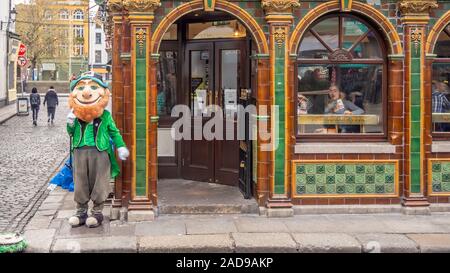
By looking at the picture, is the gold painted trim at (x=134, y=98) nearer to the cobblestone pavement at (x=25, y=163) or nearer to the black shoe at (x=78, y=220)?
the black shoe at (x=78, y=220)

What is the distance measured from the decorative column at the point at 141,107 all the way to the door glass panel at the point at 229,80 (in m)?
2.26

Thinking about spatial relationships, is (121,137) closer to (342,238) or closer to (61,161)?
(342,238)

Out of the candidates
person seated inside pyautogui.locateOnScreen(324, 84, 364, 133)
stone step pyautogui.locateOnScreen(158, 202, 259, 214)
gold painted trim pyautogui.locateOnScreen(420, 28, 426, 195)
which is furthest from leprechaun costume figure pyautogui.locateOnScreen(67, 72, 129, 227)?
gold painted trim pyautogui.locateOnScreen(420, 28, 426, 195)

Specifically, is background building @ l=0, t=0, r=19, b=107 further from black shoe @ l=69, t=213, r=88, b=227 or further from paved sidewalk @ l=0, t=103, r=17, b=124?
black shoe @ l=69, t=213, r=88, b=227

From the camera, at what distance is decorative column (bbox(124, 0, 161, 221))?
28.8 feet

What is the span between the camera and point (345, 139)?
9.52 m

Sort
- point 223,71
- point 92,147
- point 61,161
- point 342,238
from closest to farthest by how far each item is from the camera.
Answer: point 342,238
point 92,147
point 223,71
point 61,161

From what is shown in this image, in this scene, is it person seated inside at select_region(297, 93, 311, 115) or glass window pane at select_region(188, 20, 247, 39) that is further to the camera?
glass window pane at select_region(188, 20, 247, 39)

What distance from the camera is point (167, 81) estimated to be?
11.5 meters

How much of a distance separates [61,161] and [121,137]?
25.2ft

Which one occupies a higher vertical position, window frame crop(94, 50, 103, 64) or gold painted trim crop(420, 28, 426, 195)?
window frame crop(94, 50, 103, 64)

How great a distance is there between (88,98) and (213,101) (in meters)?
3.22

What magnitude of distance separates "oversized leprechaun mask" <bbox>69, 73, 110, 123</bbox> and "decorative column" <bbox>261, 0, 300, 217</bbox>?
2482mm

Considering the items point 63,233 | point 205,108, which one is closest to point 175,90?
point 205,108
